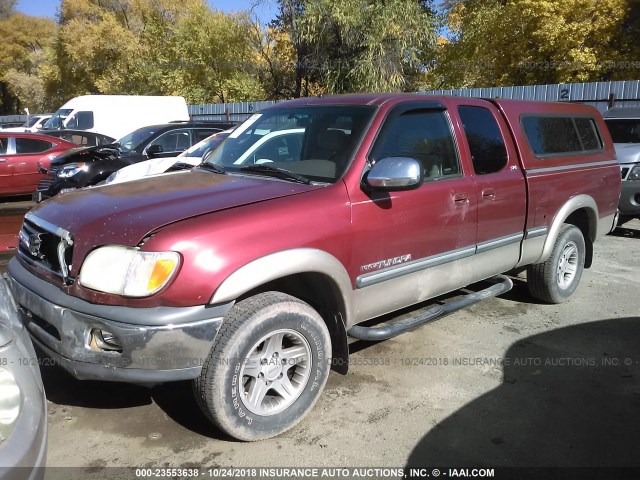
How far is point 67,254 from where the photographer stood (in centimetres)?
285

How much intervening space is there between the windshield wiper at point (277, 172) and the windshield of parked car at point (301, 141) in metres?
0.02

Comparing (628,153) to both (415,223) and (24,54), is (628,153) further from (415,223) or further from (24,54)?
(24,54)

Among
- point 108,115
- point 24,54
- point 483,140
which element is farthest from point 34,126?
point 24,54

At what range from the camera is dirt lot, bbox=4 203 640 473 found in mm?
2916

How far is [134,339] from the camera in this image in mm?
2561

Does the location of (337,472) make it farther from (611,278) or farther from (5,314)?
(611,278)

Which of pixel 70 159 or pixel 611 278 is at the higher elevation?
pixel 70 159

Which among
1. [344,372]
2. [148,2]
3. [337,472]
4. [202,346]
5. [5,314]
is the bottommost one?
[337,472]

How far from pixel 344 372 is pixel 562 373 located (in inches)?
65.6

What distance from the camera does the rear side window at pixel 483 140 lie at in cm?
411

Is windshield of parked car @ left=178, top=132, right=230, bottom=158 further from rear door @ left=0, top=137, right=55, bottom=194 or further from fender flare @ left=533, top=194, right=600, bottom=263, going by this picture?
rear door @ left=0, top=137, right=55, bottom=194

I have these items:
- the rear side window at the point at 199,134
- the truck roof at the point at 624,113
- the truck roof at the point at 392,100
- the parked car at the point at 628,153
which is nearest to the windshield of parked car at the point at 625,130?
the parked car at the point at 628,153

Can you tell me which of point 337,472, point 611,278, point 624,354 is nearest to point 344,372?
point 337,472

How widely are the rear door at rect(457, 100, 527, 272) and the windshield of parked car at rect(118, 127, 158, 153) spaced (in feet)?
24.1
